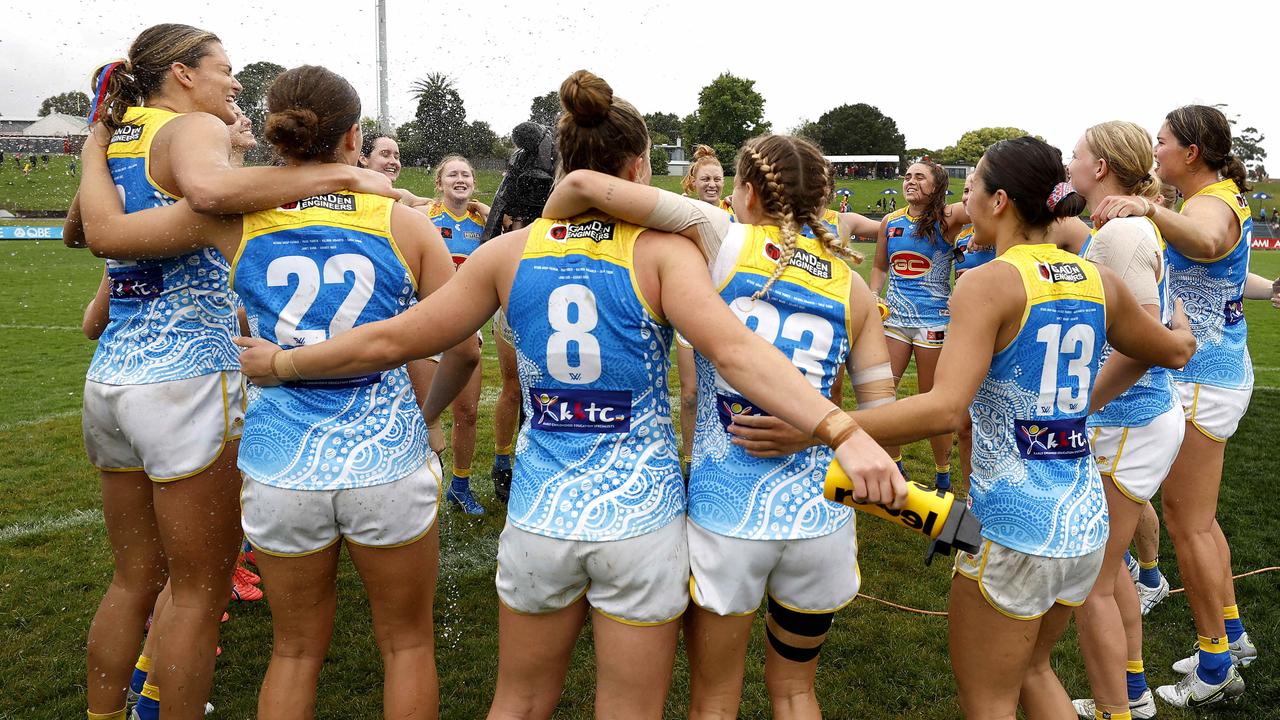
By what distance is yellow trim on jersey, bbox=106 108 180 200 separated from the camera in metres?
3.22

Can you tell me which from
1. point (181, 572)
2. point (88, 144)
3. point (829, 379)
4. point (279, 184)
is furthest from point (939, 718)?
point (88, 144)

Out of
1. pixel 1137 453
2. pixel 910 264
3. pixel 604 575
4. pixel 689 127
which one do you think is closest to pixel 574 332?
pixel 604 575

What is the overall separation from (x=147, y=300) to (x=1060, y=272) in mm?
3231

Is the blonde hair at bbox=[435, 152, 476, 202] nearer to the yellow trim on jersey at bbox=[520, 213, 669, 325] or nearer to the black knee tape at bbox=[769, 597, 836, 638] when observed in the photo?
the yellow trim on jersey at bbox=[520, 213, 669, 325]

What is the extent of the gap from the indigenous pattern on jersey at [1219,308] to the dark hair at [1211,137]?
7 centimetres

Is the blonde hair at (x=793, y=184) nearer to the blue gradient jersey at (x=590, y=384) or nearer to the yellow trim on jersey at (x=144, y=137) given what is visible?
the blue gradient jersey at (x=590, y=384)

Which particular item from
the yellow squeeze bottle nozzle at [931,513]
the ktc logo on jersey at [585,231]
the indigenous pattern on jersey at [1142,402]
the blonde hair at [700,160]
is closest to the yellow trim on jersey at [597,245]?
the ktc logo on jersey at [585,231]

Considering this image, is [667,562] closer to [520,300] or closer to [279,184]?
[520,300]

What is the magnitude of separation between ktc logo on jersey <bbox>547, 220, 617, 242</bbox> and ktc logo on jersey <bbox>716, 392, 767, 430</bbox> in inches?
24.3

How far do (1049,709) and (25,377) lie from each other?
40.2 feet

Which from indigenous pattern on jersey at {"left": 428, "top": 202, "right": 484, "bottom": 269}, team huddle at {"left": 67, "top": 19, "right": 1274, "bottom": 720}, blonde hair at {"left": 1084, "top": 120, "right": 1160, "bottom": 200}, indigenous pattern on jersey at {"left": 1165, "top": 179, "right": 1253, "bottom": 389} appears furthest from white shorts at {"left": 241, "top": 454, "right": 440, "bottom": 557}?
indigenous pattern on jersey at {"left": 428, "top": 202, "right": 484, "bottom": 269}

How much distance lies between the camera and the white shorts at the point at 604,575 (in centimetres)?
248

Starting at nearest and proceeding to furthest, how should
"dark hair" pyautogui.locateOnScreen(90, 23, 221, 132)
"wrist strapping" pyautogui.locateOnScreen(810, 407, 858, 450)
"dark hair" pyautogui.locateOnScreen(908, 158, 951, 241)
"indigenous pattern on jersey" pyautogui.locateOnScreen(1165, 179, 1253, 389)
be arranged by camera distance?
1. "wrist strapping" pyautogui.locateOnScreen(810, 407, 858, 450)
2. "dark hair" pyautogui.locateOnScreen(90, 23, 221, 132)
3. "indigenous pattern on jersey" pyautogui.locateOnScreen(1165, 179, 1253, 389)
4. "dark hair" pyautogui.locateOnScreen(908, 158, 951, 241)

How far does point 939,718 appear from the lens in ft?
13.0
